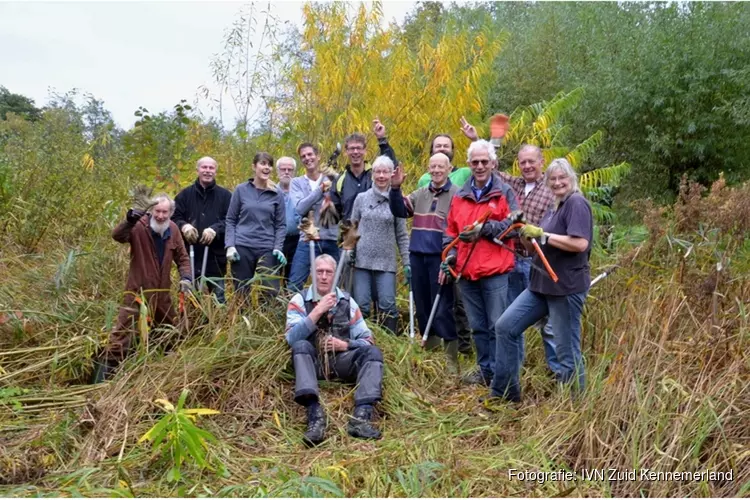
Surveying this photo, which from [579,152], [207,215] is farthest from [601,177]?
[207,215]

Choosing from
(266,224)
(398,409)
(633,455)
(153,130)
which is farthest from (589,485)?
(153,130)

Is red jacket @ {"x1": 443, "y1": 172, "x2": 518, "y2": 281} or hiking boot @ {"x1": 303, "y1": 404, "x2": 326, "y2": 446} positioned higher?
red jacket @ {"x1": 443, "y1": 172, "x2": 518, "y2": 281}

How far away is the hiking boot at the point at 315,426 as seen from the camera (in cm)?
416

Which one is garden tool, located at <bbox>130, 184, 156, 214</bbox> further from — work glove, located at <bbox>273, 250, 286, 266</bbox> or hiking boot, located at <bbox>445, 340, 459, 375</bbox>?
hiking boot, located at <bbox>445, 340, 459, 375</bbox>

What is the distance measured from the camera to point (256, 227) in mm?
5793

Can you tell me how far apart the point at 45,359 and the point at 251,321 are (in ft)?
5.00

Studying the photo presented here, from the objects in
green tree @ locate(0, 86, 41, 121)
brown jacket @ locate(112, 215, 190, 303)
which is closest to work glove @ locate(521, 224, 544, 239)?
brown jacket @ locate(112, 215, 190, 303)

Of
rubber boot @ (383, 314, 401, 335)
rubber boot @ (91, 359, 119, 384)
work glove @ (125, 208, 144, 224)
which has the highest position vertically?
work glove @ (125, 208, 144, 224)

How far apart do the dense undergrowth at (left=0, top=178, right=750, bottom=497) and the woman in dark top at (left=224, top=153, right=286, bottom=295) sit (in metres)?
0.61

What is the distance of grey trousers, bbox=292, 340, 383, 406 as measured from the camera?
14.4ft

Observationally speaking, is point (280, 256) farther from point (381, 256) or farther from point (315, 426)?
point (315, 426)

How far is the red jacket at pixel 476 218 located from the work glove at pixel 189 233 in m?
2.13

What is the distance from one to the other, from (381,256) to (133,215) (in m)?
1.91

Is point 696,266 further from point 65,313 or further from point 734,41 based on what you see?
point 734,41
